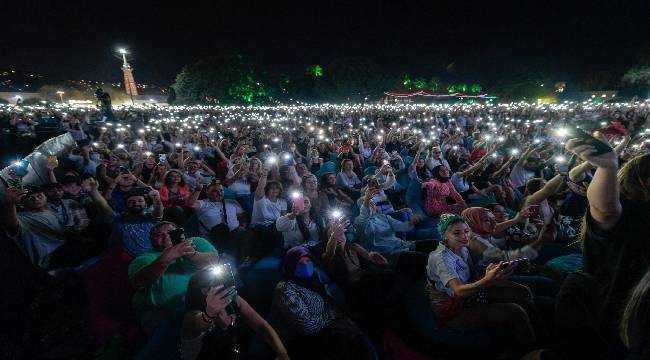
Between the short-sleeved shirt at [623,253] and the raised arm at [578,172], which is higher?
the raised arm at [578,172]

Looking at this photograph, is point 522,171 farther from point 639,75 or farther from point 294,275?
point 639,75

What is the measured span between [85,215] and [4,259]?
5.93 feet

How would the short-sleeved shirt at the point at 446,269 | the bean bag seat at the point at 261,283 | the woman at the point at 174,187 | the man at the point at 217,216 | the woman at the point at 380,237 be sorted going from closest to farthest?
the short-sleeved shirt at the point at 446,269
the bean bag seat at the point at 261,283
the woman at the point at 380,237
the man at the point at 217,216
the woman at the point at 174,187

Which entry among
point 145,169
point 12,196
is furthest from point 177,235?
point 145,169

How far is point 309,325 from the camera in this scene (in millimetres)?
2760

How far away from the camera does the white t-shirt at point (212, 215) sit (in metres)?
4.59

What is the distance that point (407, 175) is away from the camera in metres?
Result: 7.25

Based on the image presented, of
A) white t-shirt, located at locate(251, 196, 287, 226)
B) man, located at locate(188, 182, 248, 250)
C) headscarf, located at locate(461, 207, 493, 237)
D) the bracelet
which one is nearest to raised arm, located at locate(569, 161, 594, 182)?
headscarf, located at locate(461, 207, 493, 237)

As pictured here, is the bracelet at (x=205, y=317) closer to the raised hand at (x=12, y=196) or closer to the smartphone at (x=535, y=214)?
the raised hand at (x=12, y=196)

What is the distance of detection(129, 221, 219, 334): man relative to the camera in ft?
8.50

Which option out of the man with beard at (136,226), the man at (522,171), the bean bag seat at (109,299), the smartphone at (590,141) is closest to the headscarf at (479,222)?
the smartphone at (590,141)

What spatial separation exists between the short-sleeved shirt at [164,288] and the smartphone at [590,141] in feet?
9.44

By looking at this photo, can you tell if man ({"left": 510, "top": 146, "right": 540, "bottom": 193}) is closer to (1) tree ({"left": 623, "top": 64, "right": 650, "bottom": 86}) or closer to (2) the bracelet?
(2) the bracelet

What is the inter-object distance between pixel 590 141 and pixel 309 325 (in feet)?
7.82
